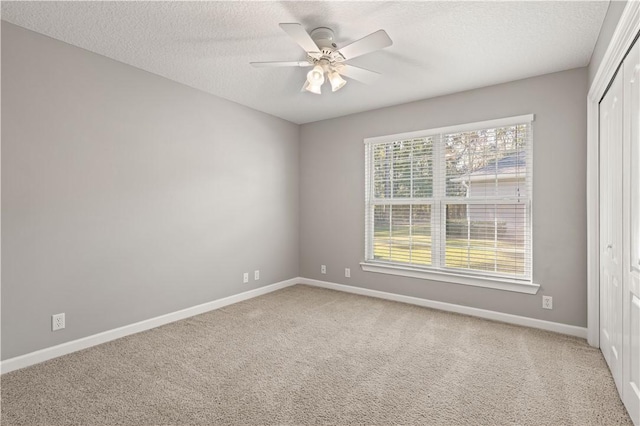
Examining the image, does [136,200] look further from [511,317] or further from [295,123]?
[511,317]

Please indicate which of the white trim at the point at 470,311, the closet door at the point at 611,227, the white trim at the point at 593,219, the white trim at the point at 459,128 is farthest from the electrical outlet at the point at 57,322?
the white trim at the point at 593,219

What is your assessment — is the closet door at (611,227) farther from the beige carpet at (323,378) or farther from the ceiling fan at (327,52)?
the ceiling fan at (327,52)

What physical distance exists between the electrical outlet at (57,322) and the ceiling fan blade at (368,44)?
9.69 feet

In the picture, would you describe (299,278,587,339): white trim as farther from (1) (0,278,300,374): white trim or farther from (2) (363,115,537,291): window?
(1) (0,278,300,374): white trim

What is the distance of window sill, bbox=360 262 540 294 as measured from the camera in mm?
3323

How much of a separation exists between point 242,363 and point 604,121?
3.36m

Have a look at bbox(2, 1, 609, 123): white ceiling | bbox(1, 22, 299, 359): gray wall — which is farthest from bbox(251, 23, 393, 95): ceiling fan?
bbox(1, 22, 299, 359): gray wall

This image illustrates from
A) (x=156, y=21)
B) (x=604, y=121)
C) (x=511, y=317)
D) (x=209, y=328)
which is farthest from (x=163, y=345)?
(x=604, y=121)

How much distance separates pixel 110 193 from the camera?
2.92m

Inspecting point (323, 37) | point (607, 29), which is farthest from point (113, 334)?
point (607, 29)

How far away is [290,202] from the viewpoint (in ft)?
16.3

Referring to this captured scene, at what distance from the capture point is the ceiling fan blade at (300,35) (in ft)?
6.48

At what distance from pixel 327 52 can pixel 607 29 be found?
1858mm

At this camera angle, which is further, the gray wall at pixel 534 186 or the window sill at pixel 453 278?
the window sill at pixel 453 278
